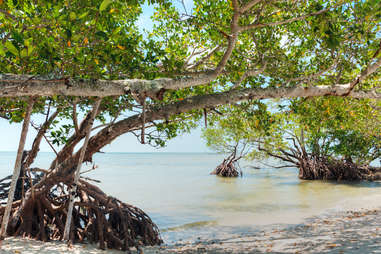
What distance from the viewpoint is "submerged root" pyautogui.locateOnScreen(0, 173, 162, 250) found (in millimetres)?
4652

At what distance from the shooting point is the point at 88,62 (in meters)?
3.59

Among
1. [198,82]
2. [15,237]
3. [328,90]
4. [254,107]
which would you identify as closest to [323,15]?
[328,90]

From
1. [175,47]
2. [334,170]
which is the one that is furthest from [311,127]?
[334,170]

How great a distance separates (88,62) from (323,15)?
2.70 m

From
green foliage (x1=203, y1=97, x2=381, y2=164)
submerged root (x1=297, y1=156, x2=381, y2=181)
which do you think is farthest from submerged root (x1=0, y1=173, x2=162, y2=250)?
submerged root (x1=297, y1=156, x2=381, y2=181)

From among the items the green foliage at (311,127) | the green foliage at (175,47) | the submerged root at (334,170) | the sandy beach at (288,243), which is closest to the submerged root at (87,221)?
the sandy beach at (288,243)

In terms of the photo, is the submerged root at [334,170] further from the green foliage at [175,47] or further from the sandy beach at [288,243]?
the green foliage at [175,47]

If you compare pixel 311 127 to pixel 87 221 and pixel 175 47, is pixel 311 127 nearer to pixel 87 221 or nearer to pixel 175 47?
pixel 175 47

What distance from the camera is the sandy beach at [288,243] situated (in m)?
4.10

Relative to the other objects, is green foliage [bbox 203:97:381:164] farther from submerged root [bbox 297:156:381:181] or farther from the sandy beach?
the sandy beach

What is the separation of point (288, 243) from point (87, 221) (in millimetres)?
3204

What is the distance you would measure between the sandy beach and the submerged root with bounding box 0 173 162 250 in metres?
0.20

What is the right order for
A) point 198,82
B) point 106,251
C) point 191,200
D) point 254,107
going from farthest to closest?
point 191,200
point 254,107
point 106,251
point 198,82

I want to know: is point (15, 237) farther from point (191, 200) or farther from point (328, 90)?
point (191, 200)
